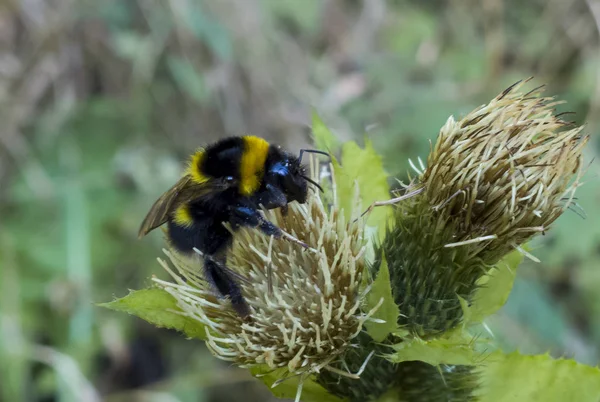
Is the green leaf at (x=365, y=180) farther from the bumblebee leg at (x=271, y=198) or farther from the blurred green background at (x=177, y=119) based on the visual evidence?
the blurred green background at (x=177, y=119)

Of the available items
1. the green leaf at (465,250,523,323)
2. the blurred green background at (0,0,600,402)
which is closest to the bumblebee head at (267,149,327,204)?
the green leaf at (465,250,523,323)

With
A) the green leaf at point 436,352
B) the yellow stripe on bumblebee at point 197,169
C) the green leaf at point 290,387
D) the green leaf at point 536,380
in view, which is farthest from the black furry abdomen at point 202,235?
the green leaf at point 536,380

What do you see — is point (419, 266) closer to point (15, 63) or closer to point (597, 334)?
point (597, 334)

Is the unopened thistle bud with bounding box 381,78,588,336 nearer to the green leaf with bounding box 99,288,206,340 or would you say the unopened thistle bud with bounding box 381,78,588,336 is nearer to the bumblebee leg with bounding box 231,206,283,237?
the bumblebee leg with bounding box 231,206,283,237

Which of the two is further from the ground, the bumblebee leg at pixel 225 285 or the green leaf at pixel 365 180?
the green leaf at pixel 365 180

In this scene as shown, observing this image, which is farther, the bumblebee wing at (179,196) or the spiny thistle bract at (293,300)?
the bumblebee wing at (179,196)

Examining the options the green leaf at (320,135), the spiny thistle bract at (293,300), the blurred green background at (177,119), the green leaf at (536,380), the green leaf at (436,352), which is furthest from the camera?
the blurred green background at (177,119)

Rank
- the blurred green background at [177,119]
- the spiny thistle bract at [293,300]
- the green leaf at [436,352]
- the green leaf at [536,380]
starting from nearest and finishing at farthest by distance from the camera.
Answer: the green leaf at [436,352] → the spiny thistle bract at [293,300] → the green leaf at [536,380] → the blurred green background at [177,119]
